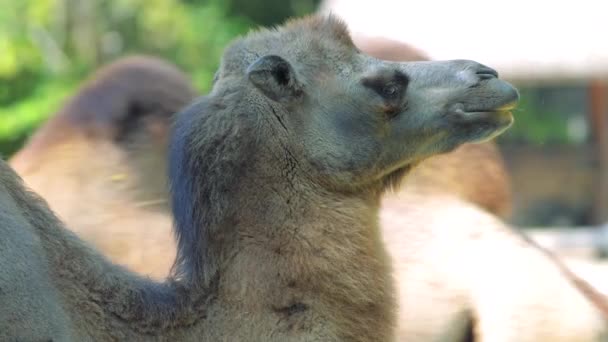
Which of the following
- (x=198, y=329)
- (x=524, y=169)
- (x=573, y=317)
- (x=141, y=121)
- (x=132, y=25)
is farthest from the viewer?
(x=524, y=169)

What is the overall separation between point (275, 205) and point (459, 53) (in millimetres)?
8577

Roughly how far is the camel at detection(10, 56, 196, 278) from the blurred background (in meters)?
5.76

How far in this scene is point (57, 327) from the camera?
8.38 ft

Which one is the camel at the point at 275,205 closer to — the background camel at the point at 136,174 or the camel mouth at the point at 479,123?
the camel mouth at the point at 479,123

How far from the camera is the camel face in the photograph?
3002mm

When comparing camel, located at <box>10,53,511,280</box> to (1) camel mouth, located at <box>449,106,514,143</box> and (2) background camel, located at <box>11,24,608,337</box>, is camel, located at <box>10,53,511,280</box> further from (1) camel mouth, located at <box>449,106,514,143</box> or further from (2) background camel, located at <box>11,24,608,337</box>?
(1) camel mouth, located at <box>449,106,514,143</box>

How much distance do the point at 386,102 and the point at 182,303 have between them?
0.71 m

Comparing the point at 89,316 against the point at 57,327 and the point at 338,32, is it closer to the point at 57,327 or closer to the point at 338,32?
the point at 57,327

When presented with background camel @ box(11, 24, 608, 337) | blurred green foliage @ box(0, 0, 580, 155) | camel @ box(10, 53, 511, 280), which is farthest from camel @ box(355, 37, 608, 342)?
blurred green foliage @ box(0, 0, 580, 155)

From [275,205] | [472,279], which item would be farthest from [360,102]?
[472,279]

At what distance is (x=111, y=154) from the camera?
4.64 meters

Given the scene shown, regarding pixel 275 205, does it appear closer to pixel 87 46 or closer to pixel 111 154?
pixel 111 154

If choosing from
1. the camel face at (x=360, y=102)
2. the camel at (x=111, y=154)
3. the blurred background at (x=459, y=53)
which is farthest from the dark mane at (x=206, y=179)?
the blurred background at (x=459, y=53)

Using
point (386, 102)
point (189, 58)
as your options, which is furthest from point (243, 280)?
point (189, 58)
